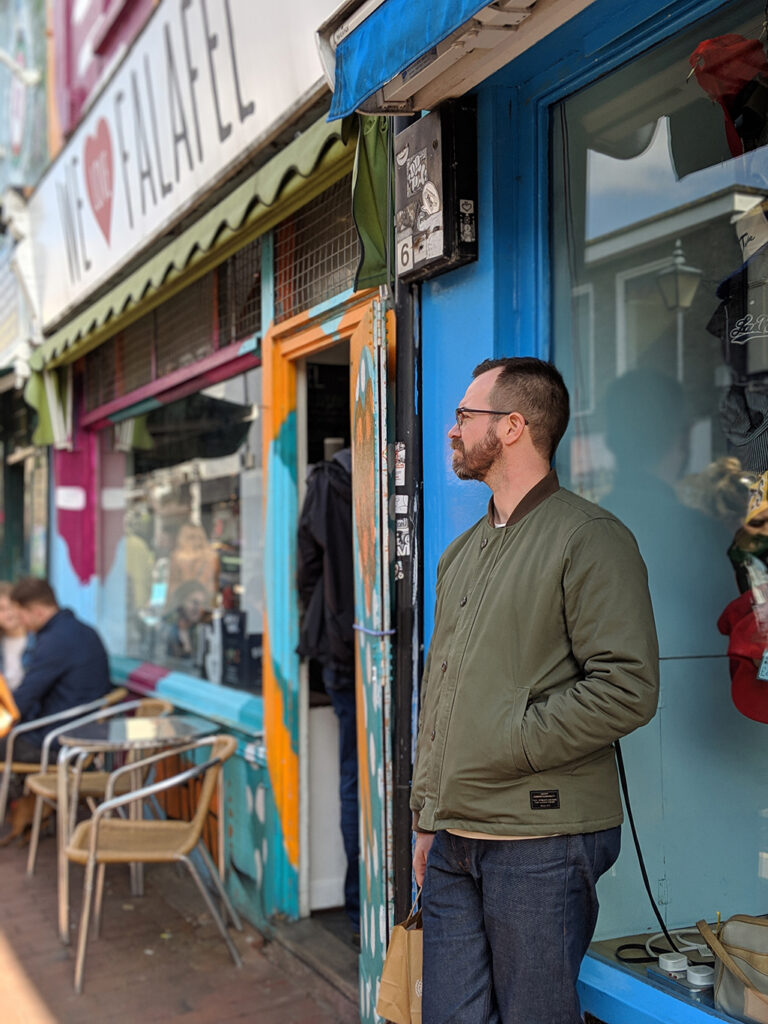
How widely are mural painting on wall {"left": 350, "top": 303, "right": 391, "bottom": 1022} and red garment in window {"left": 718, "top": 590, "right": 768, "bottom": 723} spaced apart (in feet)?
3.35

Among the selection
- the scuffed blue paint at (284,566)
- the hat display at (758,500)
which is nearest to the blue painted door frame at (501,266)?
the hat display at (758,500)

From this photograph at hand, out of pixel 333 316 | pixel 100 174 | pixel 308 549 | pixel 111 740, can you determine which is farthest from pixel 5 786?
pixel 100 174

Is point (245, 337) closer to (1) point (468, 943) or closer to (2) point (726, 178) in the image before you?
(2) point (726, 178)

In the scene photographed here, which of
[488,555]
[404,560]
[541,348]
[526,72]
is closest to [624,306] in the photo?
[541,348]

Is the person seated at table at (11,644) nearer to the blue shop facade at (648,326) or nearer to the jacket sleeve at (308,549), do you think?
the jacket sleeve at (308,549)

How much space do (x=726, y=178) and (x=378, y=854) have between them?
2.24m

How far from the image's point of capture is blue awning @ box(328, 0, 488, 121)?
2316 mm

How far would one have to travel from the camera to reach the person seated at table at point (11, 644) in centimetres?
652

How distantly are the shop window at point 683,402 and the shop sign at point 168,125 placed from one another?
1344 mm

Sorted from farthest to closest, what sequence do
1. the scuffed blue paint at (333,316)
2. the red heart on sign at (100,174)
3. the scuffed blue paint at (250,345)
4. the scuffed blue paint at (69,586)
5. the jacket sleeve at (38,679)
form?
1. the scuffed blue paint at (69,586)
2. the red heart on sign at (100,174)
3. the jacket sleeve at (38,679)
4. the scuffed blue paint at (250,345)
5. the scuffed blue paint at (333,316)

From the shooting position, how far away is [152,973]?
160 inches

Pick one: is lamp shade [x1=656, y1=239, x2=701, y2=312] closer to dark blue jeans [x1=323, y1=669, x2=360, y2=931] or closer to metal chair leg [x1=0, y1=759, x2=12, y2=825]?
dark blue jeans [x1=323, y1=669, x2=360, y2=931]

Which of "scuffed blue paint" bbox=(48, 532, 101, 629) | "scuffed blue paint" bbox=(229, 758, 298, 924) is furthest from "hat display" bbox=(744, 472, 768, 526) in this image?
"scuffed blue paint" bbox=(48, 532, 101, 629)

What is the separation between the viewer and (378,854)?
3293 millimetres
